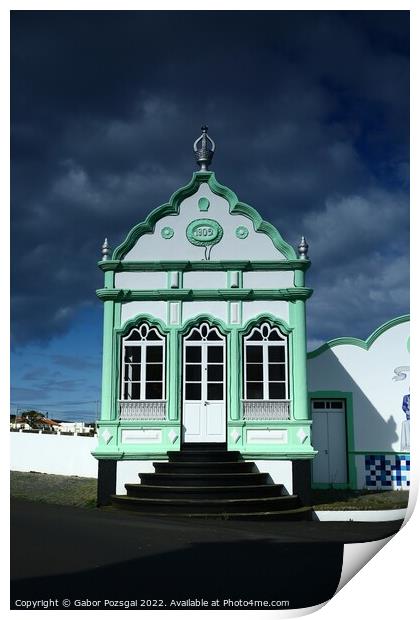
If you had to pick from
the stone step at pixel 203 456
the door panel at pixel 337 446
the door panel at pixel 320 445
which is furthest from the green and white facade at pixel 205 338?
the door panel at pixel 320 445

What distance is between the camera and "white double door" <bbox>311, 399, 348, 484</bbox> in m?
11.8

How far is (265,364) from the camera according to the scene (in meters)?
10.6

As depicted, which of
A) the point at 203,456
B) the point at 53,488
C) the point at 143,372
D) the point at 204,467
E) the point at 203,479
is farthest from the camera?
the point at 143,372

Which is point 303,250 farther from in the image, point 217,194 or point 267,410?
point 267,410

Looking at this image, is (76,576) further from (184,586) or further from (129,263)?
(129,263)

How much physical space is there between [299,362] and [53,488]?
4.56 meters

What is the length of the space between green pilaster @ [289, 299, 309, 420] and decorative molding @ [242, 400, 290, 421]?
0.15 metres

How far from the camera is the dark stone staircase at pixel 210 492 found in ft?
28.9

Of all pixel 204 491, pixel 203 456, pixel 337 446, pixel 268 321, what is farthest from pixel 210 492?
pixel 337 446

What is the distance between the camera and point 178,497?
9.09 metres

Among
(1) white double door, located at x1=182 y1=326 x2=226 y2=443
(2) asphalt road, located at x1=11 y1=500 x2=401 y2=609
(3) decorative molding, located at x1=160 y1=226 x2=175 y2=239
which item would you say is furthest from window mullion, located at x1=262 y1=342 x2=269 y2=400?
(2) asphalt road, located at x1=11 y1=500 x2=401 y2=609

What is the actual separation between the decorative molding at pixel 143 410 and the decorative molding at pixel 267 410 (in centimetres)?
125

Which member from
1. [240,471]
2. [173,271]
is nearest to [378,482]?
[240,471]

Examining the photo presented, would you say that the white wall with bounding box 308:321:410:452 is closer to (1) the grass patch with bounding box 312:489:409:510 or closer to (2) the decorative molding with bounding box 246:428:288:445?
(1) the grass patch with bounding box 312:489:409:510
